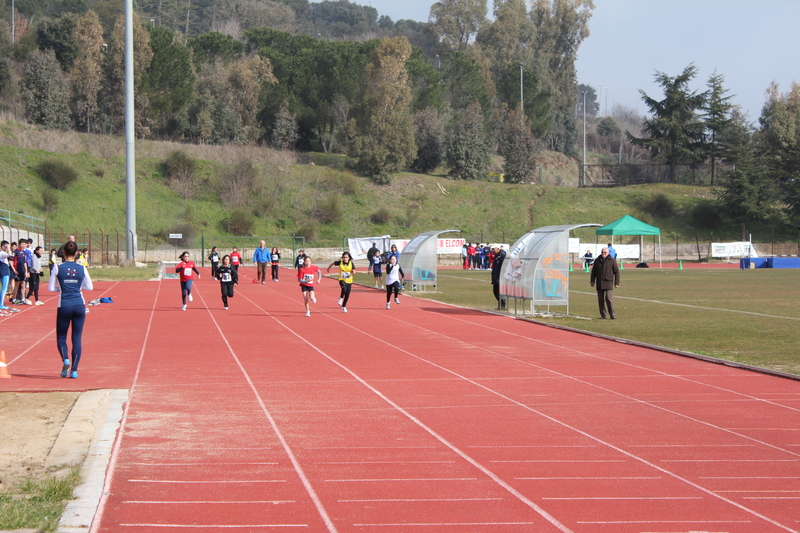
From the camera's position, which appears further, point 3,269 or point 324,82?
point 324,82

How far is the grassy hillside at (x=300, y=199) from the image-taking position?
60.6 m

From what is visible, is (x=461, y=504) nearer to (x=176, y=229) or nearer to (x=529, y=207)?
(x=176, y=229)

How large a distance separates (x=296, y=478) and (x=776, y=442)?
15.8ft

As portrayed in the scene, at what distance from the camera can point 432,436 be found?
25.3ft

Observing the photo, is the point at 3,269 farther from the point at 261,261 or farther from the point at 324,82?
the point at 324,82

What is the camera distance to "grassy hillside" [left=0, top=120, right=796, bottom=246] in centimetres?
6062

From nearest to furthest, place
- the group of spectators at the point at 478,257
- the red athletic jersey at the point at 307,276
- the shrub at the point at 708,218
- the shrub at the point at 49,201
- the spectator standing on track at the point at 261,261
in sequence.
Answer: the red athletic jersey at the point at 307,276 → the spectator standing on track at the point at 261,261 → the group of spectators at the point at 478,257 → the shrub at the point at 49,201 → the shrub at the point at 708,218

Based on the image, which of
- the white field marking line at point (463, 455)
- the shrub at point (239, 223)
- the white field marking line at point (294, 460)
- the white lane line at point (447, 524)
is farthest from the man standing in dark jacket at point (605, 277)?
the shrub at point (239, 223)

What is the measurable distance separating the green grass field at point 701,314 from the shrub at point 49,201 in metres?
37.4

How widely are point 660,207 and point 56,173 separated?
2161 inches

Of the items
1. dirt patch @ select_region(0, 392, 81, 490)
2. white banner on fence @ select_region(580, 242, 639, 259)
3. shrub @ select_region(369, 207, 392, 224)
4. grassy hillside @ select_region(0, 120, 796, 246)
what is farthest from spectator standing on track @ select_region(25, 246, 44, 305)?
shrub @ select_region(369, 207, 392, 224)

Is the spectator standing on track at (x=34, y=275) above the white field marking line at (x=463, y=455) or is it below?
above

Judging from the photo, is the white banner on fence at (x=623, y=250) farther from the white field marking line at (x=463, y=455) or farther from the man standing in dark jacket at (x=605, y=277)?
the white field marking line at (x=463, y=455)

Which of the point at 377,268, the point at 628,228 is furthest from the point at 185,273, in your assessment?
the point at 628,228
